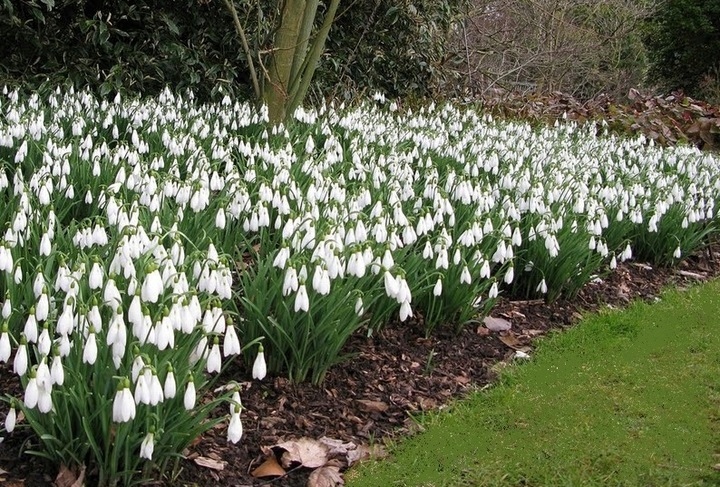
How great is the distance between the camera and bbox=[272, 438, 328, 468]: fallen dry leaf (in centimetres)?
273

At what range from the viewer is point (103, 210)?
4012 mm

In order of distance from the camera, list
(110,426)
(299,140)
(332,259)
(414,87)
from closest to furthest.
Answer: (110,426), (332,259), (299,140), (414,87)

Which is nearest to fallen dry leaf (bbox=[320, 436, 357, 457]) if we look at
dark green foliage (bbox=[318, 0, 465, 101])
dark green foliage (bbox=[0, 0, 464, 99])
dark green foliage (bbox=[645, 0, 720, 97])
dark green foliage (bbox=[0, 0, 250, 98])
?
dark green foliage (bbox=[0, 0, 464, 99])

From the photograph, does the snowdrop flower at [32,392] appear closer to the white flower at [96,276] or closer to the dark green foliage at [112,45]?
the white flower at [96,276]

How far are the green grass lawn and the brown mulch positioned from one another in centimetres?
15

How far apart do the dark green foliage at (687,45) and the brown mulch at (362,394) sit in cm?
1422

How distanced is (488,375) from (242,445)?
1351 mm

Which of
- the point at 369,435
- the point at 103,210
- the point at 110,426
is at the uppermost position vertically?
the point at 103,210

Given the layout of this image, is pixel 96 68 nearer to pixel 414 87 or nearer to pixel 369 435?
pixel 414 87

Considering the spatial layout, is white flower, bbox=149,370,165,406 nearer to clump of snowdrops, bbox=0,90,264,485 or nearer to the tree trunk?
clump of snowdrops, bbox=0,90,264,485

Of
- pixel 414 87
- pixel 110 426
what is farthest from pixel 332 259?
pixel 414 87

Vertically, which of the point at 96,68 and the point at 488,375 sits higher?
the point at 96,68

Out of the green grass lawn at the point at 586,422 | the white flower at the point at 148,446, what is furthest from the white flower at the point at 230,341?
the green grass lawn at the point at 586,422

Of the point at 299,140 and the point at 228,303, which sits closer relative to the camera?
the point at 228,303
